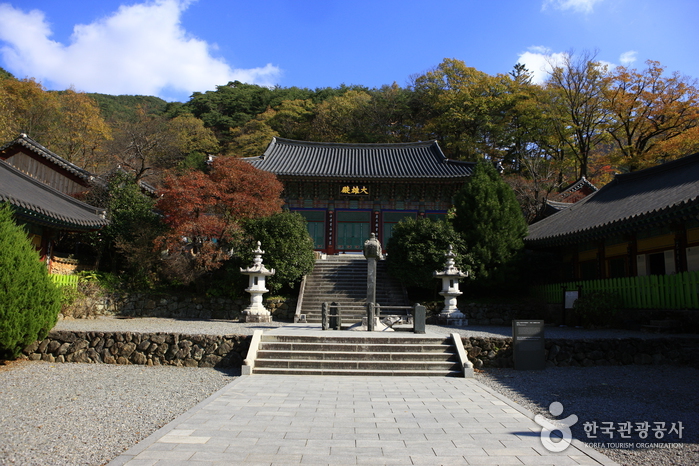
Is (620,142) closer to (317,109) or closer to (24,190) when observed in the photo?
(317,109)

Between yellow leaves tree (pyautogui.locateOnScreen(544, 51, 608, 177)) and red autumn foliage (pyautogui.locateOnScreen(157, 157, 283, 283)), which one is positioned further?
yellow leaves tree (pyautogui.locateOnScreen(544, 51, 608, 177))

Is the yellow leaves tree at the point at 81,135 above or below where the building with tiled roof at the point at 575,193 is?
above

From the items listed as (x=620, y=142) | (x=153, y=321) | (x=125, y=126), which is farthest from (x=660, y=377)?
(x=125, y=126)

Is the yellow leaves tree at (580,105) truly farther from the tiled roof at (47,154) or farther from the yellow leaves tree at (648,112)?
the tiled roof at (47,154)

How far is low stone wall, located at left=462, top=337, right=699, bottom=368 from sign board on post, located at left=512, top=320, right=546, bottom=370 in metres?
0.41

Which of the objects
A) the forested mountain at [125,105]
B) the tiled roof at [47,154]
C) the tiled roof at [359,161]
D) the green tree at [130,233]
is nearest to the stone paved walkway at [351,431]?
the green tree at [130,233]

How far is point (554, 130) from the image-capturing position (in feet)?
97.3

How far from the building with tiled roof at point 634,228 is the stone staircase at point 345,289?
6.29 metres

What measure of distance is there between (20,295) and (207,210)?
8.52 metres

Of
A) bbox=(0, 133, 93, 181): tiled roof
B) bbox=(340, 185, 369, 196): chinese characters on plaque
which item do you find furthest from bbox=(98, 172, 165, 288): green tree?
bbox=(340, 185, 369, 196): chinese characters on plaque

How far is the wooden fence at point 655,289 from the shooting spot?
11.6 meters

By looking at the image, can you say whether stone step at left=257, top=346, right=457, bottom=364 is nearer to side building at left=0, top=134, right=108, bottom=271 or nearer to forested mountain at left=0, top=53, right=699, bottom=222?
side building at left=0, top=134, right=108, bottom=271

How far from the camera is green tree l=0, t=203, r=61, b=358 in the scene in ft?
29.1

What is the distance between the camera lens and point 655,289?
1268cm
